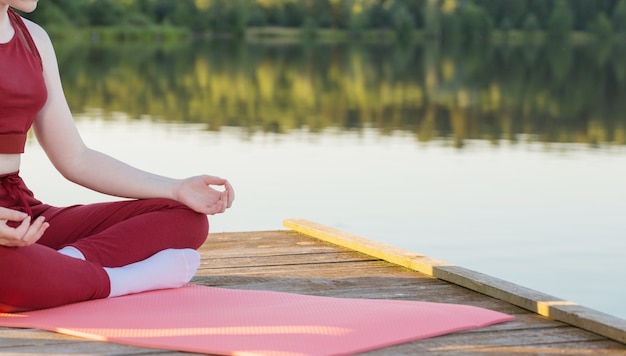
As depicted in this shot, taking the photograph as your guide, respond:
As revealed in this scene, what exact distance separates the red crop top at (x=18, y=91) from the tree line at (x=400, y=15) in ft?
186

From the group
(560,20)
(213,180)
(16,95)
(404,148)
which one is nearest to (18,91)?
(16,95)

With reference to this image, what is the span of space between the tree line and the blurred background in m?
29.6

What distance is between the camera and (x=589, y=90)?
2142 centimetres

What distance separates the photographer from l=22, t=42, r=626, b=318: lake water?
696cm

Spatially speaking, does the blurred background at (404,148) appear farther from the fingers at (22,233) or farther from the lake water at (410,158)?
the fingers at (22,233)

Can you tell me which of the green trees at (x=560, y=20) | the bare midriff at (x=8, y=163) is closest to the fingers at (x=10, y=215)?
the bare midriff at (x=8, y=163)

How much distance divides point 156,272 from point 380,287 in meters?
0.70

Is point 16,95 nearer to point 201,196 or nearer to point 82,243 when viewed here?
point 82,243

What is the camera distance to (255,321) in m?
2.85

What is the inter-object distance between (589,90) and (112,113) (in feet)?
32.7

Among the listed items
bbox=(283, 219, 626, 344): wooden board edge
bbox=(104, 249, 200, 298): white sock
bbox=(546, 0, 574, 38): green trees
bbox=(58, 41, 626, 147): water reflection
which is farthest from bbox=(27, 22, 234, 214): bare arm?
bbox=(546, 0, 574, 38): green trees

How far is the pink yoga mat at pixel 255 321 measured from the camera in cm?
267

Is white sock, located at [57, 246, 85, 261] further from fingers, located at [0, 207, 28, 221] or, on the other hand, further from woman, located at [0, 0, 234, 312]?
fingers, located at [0, 207, 28, 221]

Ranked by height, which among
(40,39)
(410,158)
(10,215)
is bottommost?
(410,158)
